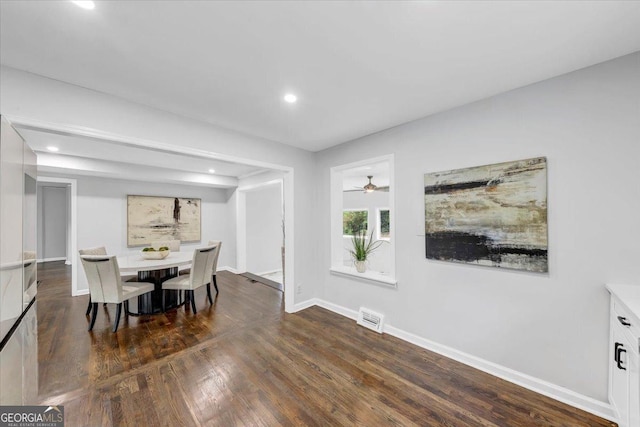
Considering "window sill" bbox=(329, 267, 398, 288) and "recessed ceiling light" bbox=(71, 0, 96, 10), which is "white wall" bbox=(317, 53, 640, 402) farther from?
"recessed ceiling light" bbox=(71, 0, 96, 10)

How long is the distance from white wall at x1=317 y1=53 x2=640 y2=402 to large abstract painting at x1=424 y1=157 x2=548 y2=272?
83mm

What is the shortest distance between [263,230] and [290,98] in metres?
4.87

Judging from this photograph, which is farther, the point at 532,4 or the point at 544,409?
the point at 544,409

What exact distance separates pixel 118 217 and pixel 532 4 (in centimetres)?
675

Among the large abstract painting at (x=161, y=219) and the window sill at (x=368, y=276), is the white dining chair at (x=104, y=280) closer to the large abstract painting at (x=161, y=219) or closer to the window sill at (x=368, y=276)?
the large abstract painting at (x=161, y=219)

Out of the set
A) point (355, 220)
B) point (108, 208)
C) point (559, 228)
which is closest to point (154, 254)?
point (108, 208)

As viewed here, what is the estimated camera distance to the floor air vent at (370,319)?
119 inches

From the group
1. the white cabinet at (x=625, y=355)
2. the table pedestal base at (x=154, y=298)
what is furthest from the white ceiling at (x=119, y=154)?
the white cabinet at (x=625, y=355)

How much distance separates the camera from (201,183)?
5.81m

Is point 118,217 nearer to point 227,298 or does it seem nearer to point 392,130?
point 227,298

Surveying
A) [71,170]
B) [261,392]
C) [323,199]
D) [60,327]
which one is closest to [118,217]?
[71,170]

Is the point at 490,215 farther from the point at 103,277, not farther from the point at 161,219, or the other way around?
the point at 161,219

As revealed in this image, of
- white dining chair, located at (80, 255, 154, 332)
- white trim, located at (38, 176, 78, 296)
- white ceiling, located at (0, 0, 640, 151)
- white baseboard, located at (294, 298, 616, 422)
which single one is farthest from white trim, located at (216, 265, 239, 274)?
white ceiling, located at (0, 0, 640, 151)

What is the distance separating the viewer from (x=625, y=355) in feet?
4.83
